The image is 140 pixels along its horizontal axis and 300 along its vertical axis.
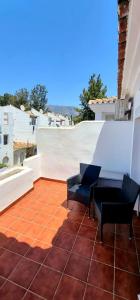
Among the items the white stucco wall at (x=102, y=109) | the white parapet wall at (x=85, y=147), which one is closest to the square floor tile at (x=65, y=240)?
the white parapet wall at (x=85, y=147)

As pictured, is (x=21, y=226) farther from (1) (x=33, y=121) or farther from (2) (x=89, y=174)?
(1) (x=33, y=121)

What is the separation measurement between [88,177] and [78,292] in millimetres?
3042

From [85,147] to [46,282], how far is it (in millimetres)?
4177

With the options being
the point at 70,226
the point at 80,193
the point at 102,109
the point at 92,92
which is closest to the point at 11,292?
the point at 70,226

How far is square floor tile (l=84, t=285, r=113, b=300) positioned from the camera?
6.98 feet

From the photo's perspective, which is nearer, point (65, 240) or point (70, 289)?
point (70, 289)

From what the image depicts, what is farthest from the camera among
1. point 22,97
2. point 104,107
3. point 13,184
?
point 22,97

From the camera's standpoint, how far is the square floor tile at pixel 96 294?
2.13 m

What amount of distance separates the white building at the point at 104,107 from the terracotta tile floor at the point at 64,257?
6532 millimetres

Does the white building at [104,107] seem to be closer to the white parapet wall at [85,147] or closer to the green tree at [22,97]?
the white parapet wall at [85,147]

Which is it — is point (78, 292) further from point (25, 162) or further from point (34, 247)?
point (25, 162)

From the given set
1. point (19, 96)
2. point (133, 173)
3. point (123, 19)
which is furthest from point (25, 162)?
point (19, 96)

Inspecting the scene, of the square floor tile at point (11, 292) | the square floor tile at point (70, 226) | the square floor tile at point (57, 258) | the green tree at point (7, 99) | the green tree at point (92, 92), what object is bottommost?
the square floor tile at point (11, 292)

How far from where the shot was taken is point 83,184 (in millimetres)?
4934
